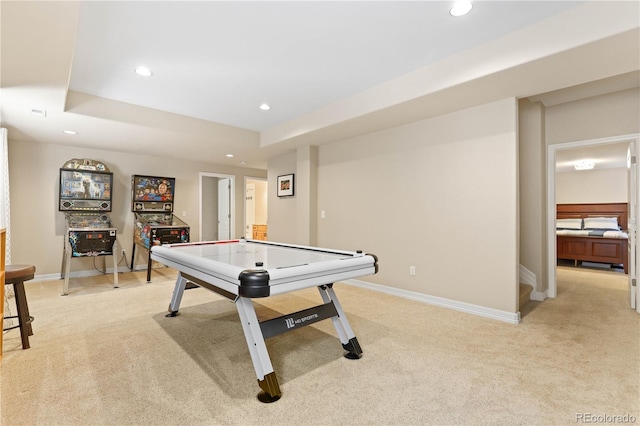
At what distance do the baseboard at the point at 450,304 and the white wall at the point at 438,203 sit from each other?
0.05 m

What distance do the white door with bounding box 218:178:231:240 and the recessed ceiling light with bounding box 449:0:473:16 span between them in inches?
247

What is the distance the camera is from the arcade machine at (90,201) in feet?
14.7

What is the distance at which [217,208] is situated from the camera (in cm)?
818

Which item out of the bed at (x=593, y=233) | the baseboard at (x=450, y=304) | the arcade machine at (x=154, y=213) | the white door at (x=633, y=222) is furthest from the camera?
Answer: the bed at (x=593, y=233)

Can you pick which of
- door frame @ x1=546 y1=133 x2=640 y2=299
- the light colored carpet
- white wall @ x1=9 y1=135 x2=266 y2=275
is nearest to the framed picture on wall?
the light colored carpet

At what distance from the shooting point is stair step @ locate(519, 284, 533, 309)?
3.55 metres

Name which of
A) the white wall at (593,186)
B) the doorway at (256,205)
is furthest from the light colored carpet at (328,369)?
the doorway at (256,205)

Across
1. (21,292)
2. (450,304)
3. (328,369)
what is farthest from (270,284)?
(450,304)

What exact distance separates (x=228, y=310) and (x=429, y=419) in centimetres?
236

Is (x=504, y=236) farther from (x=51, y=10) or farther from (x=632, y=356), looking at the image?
(x=51, y=10)

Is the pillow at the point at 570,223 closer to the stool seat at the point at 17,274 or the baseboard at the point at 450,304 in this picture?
the baseboard at the point at 450,304

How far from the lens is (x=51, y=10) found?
169 centimetres

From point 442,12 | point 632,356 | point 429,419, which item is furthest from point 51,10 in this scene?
point 632,356

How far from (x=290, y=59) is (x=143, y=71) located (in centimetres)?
149
